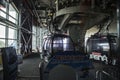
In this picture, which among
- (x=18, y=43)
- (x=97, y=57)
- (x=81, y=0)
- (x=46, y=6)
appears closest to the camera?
(x=97, y=57)

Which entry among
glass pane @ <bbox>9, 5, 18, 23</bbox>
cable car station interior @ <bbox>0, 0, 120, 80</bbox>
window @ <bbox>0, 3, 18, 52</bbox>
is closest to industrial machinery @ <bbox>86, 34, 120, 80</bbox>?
cable car station interior @ <bbox>0, 0, 120, 80</bbox>

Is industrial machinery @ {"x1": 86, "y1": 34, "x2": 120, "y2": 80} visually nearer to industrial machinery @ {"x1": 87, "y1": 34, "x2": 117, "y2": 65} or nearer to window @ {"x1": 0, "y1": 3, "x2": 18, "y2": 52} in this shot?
industrial machinery @ {"x1": 87, "y1": 34, "x2": 117, "y2": 65}

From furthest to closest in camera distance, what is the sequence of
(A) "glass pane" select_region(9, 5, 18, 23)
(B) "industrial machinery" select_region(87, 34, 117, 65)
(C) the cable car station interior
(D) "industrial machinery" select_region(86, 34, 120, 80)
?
1. (A) "glass pane" select_region(9, 5, 18, 23)
2. (B) "industrial machinery" select_region(87, 34, 117, 65)
3. (D) "industrial machinery" select_region(86, 34, 120, 80)
4. (C) the cable car station interior

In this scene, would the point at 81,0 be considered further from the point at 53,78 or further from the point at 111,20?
the point at 53,78

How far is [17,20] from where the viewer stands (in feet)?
38.3

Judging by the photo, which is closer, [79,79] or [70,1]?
[79,79]

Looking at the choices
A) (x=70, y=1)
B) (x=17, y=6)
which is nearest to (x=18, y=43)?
(x=17, y=6)

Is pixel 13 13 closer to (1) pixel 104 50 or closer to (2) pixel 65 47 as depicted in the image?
(2) pixel 65 47

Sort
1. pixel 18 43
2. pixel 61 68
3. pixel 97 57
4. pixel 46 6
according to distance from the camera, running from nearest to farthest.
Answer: pixel 61 68, pixel 97 57, pixel 18 43, pixel 46 6

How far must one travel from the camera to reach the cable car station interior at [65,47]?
9.12 feet

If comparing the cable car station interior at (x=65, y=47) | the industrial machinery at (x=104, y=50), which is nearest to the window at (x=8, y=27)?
the cable car station interior at (x=65, y=47)

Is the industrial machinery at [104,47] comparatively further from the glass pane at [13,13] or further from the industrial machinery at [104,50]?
the glass pane at [13,13]

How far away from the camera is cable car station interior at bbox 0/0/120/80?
9.12ft

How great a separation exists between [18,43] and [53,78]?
Answer: 922cm
